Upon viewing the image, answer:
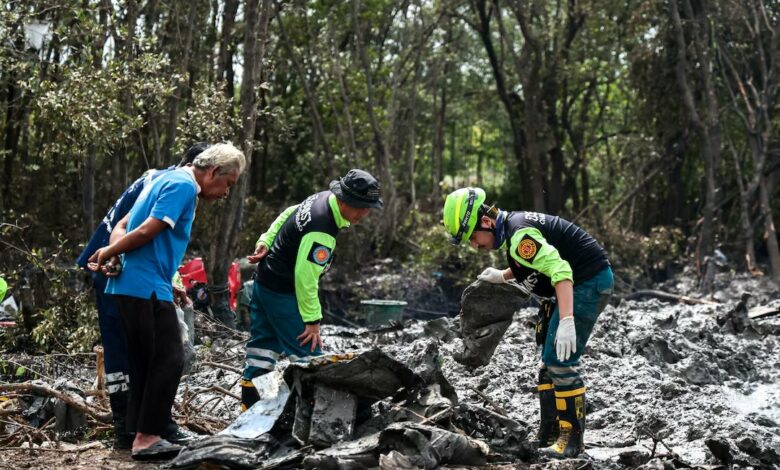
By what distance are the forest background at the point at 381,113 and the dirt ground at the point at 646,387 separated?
9.83 ft

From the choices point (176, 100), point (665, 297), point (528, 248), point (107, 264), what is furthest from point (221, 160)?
point (665, 297)

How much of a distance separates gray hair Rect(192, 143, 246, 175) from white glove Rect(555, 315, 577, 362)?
198 centimetres

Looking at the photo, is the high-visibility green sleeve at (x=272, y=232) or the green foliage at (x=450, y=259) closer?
the high-visibility green sleeve at (x=272, y=232)

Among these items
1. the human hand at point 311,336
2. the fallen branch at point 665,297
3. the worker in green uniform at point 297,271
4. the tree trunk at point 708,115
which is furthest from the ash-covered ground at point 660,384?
the tree trunk at point 708,115

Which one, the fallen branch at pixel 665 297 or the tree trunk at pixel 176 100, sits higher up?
the tree trunk at pixel 176 100

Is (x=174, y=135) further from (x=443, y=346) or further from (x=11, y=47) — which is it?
(x=443, y=346)

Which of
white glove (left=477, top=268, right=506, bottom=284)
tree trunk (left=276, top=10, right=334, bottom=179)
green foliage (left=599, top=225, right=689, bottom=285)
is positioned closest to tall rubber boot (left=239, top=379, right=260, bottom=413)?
white glove (left=477, top=268, right=506, bottom=284)

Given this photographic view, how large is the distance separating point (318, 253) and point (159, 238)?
98cm

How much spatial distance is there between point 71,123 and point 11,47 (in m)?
1.09

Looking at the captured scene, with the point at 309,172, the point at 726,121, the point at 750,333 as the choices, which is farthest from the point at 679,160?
the point at 750,333

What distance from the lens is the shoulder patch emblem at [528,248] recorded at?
5.70 metres

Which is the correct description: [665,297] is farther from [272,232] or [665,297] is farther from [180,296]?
[180,296]

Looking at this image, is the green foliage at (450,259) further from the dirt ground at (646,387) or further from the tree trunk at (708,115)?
the dirt ground at (646,387)

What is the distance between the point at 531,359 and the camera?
8.26 meters
